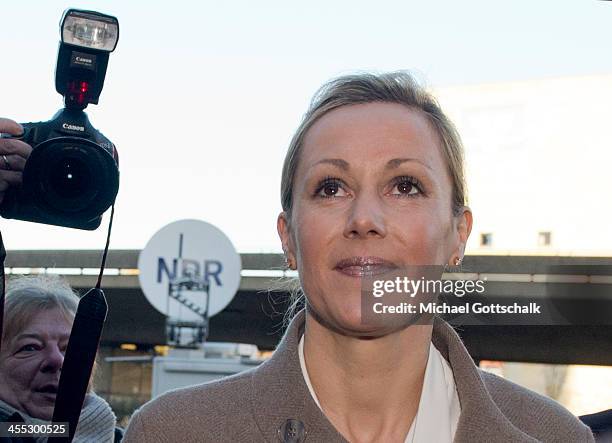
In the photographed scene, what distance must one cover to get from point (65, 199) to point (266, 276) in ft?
76.5

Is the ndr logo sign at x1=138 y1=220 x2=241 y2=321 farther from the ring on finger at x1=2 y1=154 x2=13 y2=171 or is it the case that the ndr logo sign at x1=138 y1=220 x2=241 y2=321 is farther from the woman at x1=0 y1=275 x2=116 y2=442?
the ring on finger at x1=2 y1=154 x2=13 y2=171

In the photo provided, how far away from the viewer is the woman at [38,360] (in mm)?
2893

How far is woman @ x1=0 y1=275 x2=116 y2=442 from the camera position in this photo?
2893mm

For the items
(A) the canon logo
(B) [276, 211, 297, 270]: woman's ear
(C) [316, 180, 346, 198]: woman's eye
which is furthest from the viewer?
(A) the canon logo

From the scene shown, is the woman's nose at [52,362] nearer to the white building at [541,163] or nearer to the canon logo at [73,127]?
the canon logo at [73,127]

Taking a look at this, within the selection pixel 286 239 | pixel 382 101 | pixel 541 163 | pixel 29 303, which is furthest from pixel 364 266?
pixel 541 163

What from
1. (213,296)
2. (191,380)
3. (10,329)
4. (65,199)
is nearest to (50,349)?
(10,329)

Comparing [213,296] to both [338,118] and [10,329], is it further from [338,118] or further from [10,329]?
[338,118]

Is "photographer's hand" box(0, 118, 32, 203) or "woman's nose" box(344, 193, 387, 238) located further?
"photographer's hand" box(0, 118, 32, 203)

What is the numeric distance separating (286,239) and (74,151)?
533 mm

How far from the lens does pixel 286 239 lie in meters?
2.11

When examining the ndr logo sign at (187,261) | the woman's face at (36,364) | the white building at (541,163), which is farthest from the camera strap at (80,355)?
the white building at (541,163)

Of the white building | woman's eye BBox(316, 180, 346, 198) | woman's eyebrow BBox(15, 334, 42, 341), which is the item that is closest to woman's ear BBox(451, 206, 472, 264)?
woman's eye BBox(316, 180, 346, 198)

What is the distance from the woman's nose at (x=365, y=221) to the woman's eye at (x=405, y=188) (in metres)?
0.06
